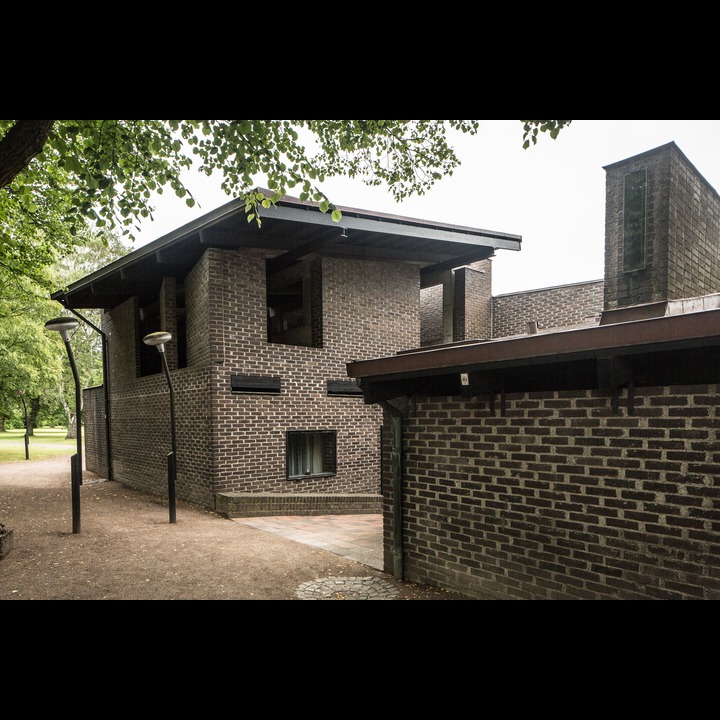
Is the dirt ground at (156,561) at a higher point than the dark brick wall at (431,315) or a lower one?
lower

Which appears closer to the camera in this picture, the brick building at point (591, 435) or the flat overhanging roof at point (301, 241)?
the brick building at point (591, 435)

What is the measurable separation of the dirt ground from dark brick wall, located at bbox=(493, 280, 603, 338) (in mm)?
10748

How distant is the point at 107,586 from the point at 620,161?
25.5 ft

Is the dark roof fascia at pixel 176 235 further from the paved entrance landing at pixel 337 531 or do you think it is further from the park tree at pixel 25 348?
the park tree at pixel 25 348

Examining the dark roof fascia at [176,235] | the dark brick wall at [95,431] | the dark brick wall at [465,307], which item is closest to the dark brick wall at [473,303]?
the dark brick wall at [465,307]

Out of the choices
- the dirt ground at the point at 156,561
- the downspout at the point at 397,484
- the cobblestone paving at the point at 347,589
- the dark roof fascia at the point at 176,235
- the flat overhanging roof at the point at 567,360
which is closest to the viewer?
the flat overhanging roof at the point at 567,360

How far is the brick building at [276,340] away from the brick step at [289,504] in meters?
0.03

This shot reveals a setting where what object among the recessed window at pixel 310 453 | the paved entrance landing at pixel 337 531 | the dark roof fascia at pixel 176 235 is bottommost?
the paved entrance landing at pixel 337 531

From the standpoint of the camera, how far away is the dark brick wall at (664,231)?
19.1 feet

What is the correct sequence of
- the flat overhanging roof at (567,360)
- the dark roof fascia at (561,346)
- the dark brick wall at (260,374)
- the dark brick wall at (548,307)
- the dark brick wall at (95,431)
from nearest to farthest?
the dark roof fascia at (561,346) < the flat overhanging roof at (567,360) < the dark brick wall at (260,374) < the dark brick wall at (548,307) < the dark brick wall at (95,431)

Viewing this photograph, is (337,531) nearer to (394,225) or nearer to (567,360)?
(567,360)

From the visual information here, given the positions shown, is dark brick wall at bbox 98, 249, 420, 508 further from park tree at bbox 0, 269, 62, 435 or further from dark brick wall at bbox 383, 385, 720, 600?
park tree at bbox 0, 269, 62, 435
